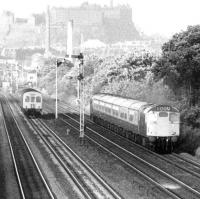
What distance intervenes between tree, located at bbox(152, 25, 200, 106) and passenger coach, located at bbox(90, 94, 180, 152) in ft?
15.1

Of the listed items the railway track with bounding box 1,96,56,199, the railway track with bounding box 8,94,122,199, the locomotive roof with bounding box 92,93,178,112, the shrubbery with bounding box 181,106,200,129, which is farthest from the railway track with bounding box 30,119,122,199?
the shrubbery with bounding box 181,106,200,129

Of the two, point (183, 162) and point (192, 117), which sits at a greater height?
point (192, 117)

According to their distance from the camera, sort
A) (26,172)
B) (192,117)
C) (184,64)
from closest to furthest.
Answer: (26,172) < (192,117) < (184,64)

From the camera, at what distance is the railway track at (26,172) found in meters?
26.2

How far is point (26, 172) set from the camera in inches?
1244

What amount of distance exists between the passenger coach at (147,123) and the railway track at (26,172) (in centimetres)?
913

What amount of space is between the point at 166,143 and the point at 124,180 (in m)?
9.77

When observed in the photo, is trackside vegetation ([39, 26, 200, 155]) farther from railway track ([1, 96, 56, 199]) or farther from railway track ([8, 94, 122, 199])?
railway track ([1, 96, 56, 199])

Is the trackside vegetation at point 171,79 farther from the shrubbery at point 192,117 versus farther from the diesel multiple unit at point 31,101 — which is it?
the diesel multiple unit at point 31,101

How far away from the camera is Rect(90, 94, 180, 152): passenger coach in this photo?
3809 cm

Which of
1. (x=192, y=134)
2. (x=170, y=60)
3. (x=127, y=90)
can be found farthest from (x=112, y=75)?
(x=192, y=134)

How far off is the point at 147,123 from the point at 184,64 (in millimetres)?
9331

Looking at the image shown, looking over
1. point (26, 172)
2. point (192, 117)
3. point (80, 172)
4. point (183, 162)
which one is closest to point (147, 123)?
point (183, 162)

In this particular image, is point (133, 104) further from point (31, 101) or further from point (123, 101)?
point (31, 101)
